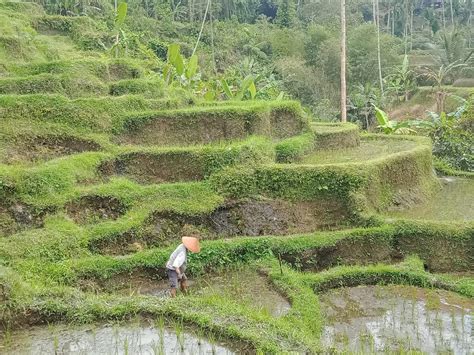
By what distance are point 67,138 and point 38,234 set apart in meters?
3.29

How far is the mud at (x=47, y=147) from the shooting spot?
10.9 m

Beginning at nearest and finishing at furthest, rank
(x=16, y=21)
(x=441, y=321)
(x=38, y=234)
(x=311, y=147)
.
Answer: (x=441, y=321), (x=38, y=234), (x=311, y=147), (x=16, y=21)

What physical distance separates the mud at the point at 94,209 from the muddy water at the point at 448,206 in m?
5.49

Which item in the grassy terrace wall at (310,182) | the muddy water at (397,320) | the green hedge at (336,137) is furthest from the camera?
the green hedge at (336,137)

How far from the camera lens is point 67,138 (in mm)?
11664

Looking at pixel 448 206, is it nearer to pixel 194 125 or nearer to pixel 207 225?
pixel 207 225

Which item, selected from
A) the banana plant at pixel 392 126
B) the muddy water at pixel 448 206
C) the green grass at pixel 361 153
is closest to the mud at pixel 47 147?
the green grass at pixel 361 153

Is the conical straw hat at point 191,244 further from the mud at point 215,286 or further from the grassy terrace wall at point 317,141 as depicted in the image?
the grassy terrace wall at point 317,141

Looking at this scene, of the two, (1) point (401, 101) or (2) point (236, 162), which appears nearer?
(2) point (236, 162)

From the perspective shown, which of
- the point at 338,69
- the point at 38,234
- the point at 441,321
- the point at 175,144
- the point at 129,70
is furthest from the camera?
the point at 338,69

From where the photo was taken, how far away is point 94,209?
33.1 ft

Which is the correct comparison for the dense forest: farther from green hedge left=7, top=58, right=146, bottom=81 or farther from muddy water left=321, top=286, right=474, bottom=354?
muddy water left=321, top=286, right=474, bottom=354

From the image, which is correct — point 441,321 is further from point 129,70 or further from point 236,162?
point 129,70

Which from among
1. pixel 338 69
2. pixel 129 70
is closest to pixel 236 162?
pixel 129 70
